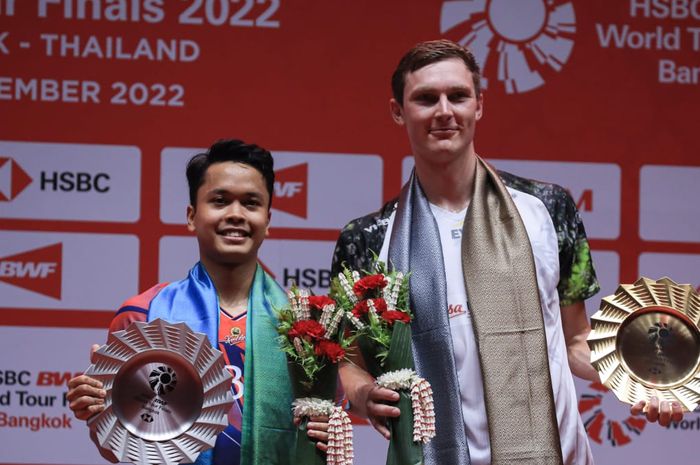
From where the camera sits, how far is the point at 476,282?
273cm

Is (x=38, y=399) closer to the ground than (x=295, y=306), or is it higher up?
closer to the ground

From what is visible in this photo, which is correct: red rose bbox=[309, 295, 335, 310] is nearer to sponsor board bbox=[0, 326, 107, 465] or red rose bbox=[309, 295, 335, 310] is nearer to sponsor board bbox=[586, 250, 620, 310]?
sponsor board bbox=[0, 326, 107, 465]

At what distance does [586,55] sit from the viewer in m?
4.47

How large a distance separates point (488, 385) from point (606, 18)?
238cm

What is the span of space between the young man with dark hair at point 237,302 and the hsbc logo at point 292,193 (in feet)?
4.57

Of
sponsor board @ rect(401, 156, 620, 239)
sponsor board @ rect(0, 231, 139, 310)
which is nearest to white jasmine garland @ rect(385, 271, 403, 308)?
sponsor board @ rect(401, 156, 620, 239)

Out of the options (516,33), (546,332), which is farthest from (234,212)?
(516,33)

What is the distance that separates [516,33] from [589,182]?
0.71 meters

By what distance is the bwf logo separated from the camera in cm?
445

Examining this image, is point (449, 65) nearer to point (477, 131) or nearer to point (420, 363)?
point (420, 363)

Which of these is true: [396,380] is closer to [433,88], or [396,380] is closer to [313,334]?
[313,334]

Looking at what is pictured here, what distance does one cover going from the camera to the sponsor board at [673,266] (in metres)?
4.46

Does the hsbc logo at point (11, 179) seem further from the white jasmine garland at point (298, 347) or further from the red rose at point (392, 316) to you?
the red rose at point (392, 316)

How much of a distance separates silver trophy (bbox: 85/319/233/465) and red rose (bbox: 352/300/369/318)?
0.34 meters
